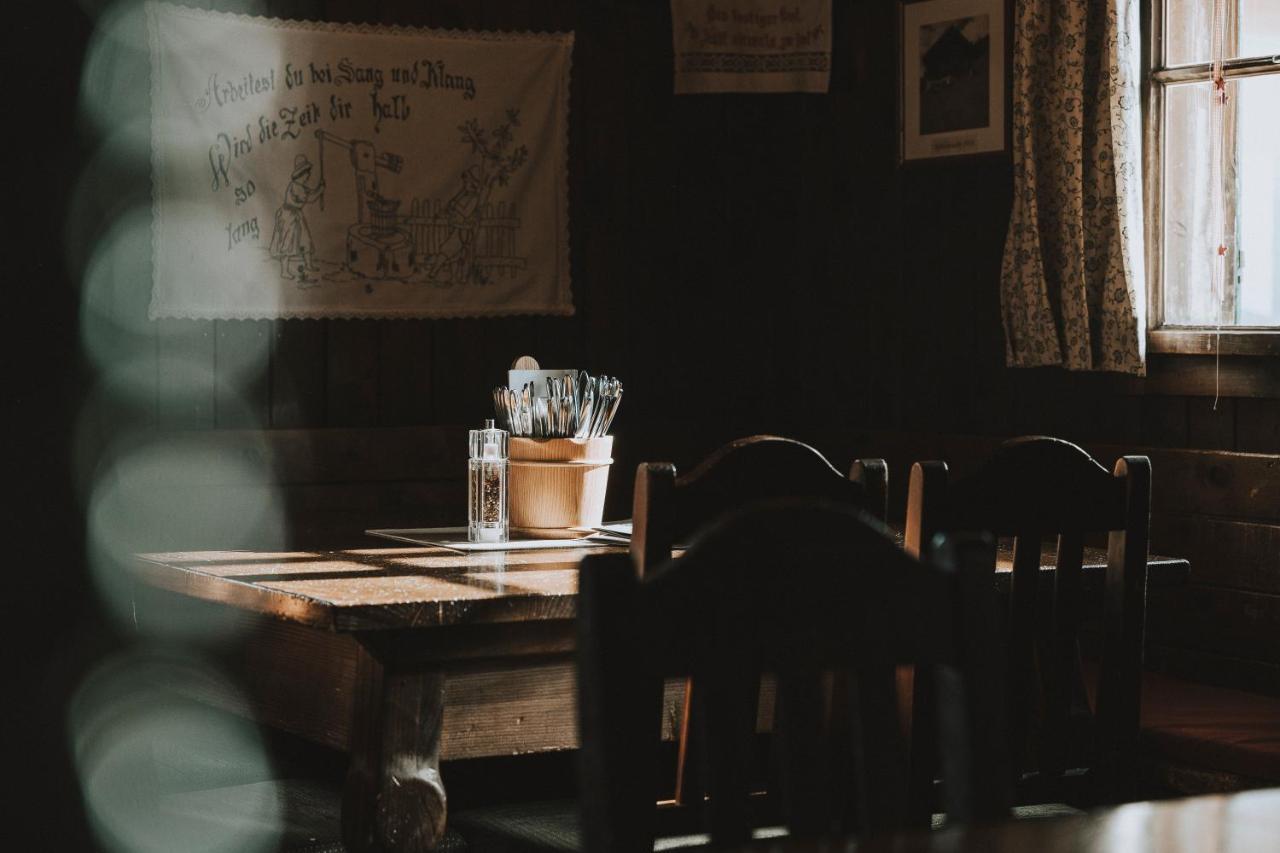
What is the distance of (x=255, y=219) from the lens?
14.0ft

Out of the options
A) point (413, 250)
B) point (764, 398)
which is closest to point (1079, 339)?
point (764, 398)

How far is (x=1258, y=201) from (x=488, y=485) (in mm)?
1847

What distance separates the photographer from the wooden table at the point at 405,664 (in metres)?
2.15

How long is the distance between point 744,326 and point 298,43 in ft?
5.09

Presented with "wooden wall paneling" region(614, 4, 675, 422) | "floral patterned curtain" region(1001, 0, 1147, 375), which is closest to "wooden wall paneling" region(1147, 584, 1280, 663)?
"floral patterned curtain" region(1001, 0, 1147, 375)

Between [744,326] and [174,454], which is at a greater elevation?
[744,326]

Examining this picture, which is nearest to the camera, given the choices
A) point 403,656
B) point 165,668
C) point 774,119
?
point 403,656

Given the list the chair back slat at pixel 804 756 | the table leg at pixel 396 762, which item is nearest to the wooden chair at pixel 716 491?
the table leg at pixel 396 762

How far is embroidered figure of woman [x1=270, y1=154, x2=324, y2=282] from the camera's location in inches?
169

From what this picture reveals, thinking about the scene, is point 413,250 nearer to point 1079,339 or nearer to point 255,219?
point 255,219

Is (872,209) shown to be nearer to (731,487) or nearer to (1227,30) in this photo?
(1227,30)

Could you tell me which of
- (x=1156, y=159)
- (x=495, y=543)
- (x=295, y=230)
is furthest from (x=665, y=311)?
(x=495, y=543)

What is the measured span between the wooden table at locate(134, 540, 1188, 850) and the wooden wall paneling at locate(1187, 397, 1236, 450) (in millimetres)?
1231

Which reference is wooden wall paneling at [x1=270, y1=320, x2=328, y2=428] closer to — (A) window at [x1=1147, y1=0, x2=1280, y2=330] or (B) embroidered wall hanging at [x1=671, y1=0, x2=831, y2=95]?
(B) embroidered wall hanging at [x1=671, y1=0, x2=831, y2=95]
